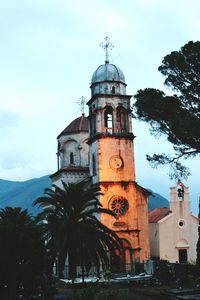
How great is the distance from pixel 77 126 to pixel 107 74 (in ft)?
24.8

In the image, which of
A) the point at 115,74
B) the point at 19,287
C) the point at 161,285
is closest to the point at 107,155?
the point at 115,74

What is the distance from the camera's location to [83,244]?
2694cm

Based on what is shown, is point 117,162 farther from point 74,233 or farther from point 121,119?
point 74,233

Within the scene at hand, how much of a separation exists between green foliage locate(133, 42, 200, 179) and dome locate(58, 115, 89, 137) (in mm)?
17383

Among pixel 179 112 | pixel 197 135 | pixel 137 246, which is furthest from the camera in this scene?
pixel 137 246

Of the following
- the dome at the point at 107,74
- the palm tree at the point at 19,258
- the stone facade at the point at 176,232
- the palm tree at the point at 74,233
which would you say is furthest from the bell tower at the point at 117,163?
the palm tree at the point at 19,258

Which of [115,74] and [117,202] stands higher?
[115,74]

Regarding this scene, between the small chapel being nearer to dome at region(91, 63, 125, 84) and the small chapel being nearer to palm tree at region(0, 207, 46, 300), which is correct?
dome at region(91, 63, 125, 84)

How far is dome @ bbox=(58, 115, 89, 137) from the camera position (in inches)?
1774

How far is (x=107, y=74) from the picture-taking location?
39656 mm

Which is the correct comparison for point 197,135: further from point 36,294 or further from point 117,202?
point 117,202

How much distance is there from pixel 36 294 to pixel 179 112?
11892mm

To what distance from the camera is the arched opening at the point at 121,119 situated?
3872 cm

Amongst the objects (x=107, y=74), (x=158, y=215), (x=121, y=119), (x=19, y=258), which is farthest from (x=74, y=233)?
(x=158, y=215)
